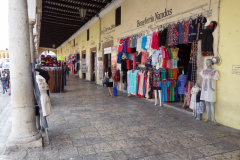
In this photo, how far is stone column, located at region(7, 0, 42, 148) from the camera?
110 inches

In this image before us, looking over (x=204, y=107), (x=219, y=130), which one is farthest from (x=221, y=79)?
(x=219, y=130)

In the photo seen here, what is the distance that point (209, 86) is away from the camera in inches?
168

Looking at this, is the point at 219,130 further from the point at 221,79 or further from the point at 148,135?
the point at 148,135

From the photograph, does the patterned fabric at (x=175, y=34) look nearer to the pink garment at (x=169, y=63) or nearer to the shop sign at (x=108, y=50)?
the pink garment at (x=169, y=63)

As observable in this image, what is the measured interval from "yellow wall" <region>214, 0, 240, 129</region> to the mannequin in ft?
0.46

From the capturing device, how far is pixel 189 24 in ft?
16.0

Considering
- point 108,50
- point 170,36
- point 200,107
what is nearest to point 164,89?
point 200,107

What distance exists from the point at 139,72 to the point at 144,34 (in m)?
1.58

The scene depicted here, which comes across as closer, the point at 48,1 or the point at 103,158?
the point at 103,158

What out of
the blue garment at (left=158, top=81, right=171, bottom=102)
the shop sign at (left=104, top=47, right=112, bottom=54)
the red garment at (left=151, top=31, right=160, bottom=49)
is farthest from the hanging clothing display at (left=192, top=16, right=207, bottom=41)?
the shop sign at (left=104, top=47, right=112, bottom=54)

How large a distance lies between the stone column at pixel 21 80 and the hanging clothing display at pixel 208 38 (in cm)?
404

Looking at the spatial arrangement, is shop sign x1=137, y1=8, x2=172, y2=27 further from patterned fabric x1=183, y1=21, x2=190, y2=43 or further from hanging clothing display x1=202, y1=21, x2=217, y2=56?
hanging clothing display x1=202, y1=21, x2=217, y2=56

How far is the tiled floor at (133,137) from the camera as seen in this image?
9.04 ft

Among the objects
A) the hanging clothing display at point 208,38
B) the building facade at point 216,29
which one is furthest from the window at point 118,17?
the hanging clothing display at point 208,38
